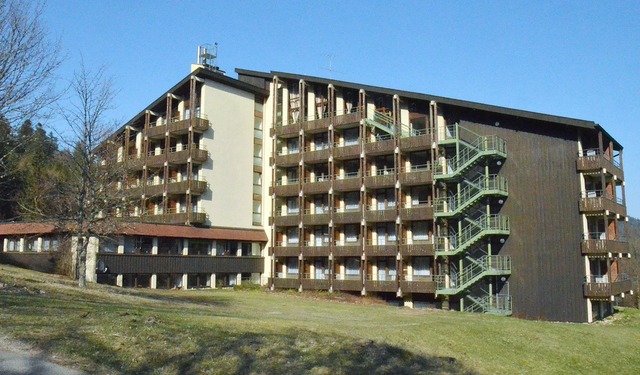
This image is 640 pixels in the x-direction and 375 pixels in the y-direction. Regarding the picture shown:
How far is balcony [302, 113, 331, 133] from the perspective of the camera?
54094 mm

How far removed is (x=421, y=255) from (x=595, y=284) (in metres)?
13.0

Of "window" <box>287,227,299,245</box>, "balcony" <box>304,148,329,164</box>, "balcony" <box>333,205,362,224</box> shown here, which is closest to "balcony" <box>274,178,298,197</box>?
"balcony" <box>304,148,329,164</box>

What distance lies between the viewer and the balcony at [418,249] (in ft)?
155

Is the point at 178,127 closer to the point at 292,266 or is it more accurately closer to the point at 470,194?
the point at 292,266

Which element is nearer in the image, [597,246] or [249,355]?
[249,355]

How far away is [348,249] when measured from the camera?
51.8 metres

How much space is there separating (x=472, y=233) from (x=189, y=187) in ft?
81.7

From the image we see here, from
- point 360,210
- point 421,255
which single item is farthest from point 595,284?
point 360,210

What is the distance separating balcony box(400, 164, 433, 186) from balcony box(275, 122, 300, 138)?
474 inches

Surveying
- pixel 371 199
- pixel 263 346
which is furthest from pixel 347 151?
pixel 263 346

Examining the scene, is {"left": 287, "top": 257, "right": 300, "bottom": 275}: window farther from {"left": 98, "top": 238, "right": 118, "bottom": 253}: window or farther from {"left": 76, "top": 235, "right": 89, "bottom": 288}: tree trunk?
{"left": 76, "top": 235, "right": 89, "bottom": 288}: tree trunk

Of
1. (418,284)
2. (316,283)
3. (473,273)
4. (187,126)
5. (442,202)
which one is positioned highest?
(187,126)

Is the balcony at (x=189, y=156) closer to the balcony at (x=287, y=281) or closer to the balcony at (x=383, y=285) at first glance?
the balcony at (x=287, y=281)

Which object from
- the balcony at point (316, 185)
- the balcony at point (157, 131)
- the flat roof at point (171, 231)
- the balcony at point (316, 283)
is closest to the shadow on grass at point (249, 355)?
the flat roof at point (171, 231)
